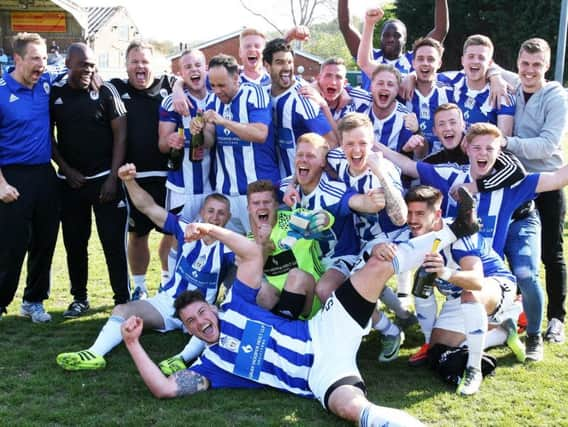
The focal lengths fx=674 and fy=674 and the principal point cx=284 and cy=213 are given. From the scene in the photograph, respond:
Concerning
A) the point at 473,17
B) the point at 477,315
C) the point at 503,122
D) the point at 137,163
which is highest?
the point at 473,17

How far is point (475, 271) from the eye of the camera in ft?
14.4

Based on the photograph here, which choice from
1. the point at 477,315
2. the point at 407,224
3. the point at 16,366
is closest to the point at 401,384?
the point at 477,315

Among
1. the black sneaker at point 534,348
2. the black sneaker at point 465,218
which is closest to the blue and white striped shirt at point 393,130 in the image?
the black sneaker at point 465,218

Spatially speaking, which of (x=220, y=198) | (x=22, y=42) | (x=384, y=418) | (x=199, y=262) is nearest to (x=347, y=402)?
(x=384, y=418)

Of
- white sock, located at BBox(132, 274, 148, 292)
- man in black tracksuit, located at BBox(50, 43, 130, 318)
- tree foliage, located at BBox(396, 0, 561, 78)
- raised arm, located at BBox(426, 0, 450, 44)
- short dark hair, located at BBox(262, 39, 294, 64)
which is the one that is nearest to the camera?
short dark hair, located at BBox(262, 39, 294, 64)

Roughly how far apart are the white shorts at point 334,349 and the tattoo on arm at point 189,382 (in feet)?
2.41

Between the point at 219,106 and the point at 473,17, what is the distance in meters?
31.9

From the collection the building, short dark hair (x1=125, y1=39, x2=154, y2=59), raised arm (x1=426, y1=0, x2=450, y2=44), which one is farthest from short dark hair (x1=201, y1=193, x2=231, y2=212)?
the building

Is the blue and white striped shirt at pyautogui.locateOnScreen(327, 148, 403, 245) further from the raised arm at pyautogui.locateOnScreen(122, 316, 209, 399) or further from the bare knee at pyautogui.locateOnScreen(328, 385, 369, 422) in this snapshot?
the raised arm at pyautogui.locateOnScreen(122, 316, 209, 399)

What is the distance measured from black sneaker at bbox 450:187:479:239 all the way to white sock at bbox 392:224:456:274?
5cm

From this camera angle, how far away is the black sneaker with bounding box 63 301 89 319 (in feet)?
19.5

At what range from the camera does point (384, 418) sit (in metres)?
3.55

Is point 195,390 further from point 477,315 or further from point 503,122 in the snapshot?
point 503,122

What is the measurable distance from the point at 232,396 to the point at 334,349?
770 mm
